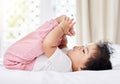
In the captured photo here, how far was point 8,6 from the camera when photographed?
244 cm

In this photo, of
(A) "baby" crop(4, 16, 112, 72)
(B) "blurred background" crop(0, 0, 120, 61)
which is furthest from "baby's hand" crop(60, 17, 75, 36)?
(B) "blurred background" crop(0, 0, 120, 61)

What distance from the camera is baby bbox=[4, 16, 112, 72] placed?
4.15ft

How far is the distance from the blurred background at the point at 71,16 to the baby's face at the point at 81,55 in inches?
33.2

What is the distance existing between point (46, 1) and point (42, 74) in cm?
144

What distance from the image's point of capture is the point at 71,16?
245 centimetres

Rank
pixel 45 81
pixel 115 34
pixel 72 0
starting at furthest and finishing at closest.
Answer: pixel 72 0
pixel 115 34
pixel 45 81

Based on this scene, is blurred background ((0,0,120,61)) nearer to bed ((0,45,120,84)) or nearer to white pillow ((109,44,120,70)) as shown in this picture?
white pillow ((109,44,120,70))

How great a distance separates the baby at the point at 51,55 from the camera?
4.15 feet

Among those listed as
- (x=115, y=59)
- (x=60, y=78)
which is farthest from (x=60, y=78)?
(x=115, y=59)

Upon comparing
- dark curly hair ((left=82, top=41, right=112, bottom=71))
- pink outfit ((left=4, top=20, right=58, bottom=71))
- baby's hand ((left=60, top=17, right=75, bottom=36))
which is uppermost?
baby's hand ((left=60, top=17, right=75, bottom=36))

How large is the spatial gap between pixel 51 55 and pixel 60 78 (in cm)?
21

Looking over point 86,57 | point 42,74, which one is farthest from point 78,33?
point 42,74

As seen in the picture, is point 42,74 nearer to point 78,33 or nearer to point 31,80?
point 31,80

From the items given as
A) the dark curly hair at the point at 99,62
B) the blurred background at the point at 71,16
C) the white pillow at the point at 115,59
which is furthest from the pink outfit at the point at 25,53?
the blurred background at the point at 71,16
